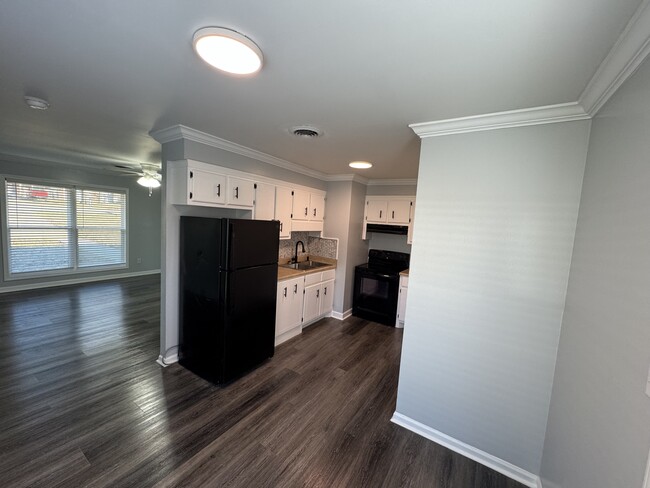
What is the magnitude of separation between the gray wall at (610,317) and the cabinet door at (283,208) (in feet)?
9.43

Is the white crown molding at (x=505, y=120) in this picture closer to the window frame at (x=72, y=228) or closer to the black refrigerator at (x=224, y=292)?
the black refrigerator at (x=224, y=292)

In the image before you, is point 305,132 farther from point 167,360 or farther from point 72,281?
point 72,281

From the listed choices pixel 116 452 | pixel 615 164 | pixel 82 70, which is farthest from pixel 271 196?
pixel 615 164

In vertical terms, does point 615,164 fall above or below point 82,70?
below

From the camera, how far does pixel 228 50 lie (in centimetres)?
121

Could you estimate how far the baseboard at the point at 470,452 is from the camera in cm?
178

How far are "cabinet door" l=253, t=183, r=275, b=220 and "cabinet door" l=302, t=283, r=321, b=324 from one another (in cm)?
119

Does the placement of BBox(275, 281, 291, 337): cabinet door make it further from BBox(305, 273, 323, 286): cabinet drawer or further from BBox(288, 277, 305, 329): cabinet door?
BBox(305, 273, 323, 286): cabinet drawer

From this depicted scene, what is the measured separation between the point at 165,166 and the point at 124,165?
9.67 ft

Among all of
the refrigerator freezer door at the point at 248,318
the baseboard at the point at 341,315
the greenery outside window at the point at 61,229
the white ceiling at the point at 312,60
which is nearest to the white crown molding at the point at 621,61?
the white ceiling at the point at 312,60

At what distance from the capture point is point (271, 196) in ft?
11.1

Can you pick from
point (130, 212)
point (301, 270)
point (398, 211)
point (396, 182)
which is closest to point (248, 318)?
point (301, 270)

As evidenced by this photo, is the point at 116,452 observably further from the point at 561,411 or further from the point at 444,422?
the point at 561,411

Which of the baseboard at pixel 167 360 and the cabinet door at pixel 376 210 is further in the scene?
the cabinet door at pixel 376 210
